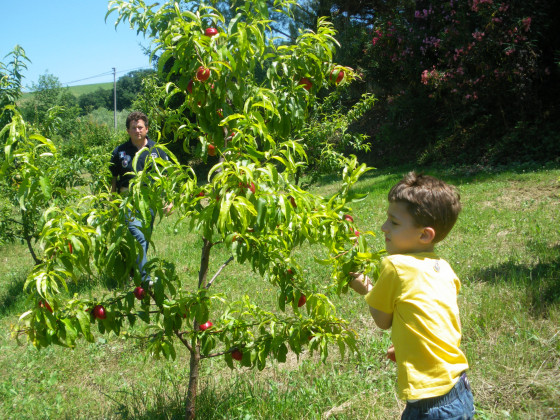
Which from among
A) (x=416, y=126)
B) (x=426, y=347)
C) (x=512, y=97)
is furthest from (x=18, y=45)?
(x=416, y=126)

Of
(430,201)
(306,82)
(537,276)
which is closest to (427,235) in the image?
(430,201)

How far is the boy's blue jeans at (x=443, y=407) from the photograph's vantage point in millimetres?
1662

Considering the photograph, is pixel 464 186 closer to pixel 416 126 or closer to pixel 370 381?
pixel 416 126

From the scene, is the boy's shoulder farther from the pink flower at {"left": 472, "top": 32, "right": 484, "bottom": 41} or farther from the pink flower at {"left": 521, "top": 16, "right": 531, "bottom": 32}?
the pink flower at {"left": 472, "top": 32, "right": 484, "bottom": 41}

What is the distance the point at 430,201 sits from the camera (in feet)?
5.76

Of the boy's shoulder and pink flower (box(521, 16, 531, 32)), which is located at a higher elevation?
pink flower (box(521, 16, 531, 32))

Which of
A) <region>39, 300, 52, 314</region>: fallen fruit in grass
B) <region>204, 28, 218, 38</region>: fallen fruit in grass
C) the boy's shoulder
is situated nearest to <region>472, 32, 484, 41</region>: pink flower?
<region>204, 28, 218, 38</region>: fallen fruit in grass

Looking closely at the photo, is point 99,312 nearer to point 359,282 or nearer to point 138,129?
point 359,282

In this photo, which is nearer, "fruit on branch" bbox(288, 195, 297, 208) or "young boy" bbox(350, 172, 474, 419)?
"young boy" bbox(350, 172, 474, 419)

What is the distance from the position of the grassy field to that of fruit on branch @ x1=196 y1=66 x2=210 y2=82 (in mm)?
1673

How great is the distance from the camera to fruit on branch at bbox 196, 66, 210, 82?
2016 millimetres

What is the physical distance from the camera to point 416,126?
42.4 feet

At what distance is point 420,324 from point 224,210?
0.77m

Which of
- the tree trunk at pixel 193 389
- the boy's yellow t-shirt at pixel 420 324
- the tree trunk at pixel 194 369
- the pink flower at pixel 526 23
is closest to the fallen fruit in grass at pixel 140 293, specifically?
the tree trunk at pixel 194 369
